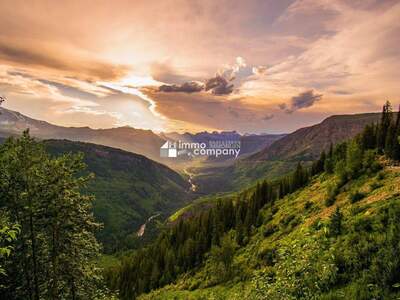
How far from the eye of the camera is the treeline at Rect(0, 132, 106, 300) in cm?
2389

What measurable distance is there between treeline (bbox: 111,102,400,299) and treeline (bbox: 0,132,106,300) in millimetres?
42539

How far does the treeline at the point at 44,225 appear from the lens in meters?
23.9

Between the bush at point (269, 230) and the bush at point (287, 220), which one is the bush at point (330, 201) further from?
the bush at point (269, 230)

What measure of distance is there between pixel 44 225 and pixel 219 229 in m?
89.3

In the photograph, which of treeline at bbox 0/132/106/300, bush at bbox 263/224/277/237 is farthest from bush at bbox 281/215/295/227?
treeline at bbox 0/132/106/300

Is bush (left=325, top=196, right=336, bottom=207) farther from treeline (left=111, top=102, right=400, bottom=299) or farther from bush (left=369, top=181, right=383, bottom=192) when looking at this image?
treeline (left=111, top=102, right=400, bottom=299)

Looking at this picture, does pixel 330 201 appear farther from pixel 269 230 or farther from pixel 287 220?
pixel 269 230

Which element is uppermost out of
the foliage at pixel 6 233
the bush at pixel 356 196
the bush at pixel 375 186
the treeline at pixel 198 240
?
the foliage at pixel 6 233

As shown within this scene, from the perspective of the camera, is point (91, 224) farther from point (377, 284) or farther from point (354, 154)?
point (354, 154)

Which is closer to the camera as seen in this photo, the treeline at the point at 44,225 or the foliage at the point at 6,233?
the foliage at the point at 6,233

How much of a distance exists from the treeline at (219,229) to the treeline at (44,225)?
42.5 m

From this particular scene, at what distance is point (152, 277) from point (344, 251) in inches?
3965

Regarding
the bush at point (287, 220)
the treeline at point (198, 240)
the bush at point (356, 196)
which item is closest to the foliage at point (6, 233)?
the bush at point (356, 196)

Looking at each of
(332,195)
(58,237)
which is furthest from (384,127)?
(58,237)
